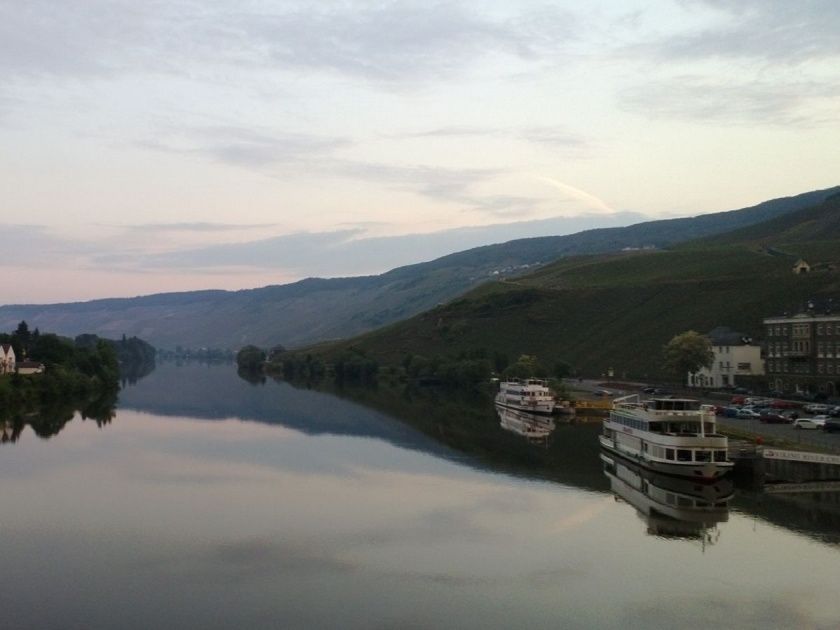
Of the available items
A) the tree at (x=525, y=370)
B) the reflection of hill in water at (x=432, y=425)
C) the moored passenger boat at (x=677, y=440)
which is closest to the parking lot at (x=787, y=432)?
the moored passenger boat at (x=677, y=440)

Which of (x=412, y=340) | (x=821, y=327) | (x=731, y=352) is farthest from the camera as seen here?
(x=412, y=340)

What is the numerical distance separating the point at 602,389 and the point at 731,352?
13.9 m

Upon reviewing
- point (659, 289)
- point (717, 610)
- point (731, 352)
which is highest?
point (659, 289)

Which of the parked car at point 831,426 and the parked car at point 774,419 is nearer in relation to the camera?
the parked car at point 831,426

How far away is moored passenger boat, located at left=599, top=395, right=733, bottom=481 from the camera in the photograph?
46562mm

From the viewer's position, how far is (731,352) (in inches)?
3925

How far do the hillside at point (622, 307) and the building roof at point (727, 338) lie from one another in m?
7.49

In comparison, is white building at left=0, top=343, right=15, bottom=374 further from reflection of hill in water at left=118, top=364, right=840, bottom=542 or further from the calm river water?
the calm river water

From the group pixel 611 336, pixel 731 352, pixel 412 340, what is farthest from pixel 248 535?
pixel 412 340

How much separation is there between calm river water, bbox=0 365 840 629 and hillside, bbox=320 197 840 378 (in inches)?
2466

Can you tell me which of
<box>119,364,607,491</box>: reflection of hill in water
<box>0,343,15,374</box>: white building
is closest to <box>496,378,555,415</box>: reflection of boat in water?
<box>119,364,607,491</box>: reflection of hill in water

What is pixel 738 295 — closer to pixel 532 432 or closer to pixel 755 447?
pixel 532 432

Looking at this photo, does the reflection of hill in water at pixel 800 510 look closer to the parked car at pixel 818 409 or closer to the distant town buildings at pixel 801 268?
the parked car at pixel 818 409

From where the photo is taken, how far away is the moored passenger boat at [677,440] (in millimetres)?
46562
